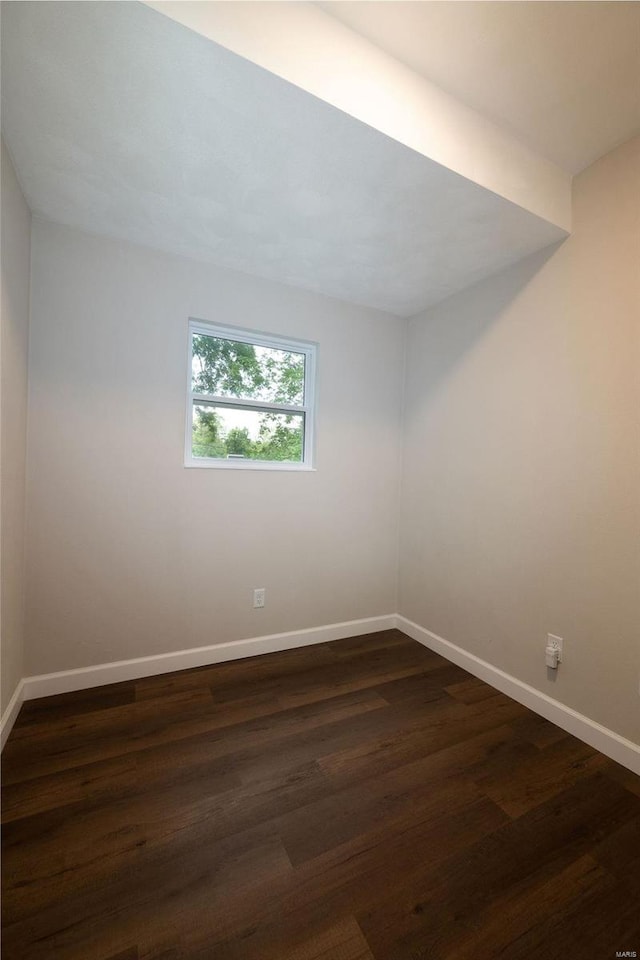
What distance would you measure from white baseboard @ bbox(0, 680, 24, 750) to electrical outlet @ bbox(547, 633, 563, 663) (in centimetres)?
259

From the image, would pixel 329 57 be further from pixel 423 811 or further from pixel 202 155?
pixel 423 811

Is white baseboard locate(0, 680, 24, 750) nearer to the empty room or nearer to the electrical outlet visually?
the empty room

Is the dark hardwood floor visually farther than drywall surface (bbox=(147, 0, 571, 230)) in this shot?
No

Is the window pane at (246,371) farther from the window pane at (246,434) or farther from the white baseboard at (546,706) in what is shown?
the white baseboard at (546,706)

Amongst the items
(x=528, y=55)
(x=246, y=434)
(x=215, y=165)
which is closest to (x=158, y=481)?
(x=246, y=434)

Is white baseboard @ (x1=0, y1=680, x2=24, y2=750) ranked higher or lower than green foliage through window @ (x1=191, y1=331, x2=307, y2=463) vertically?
lower

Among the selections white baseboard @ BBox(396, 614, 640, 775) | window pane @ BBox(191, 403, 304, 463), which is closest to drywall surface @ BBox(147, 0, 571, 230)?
window pane @ BBox(191, 403, 304, 463)

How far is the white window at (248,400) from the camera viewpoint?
7.75 feet

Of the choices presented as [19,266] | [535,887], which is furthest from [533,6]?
[535,887]

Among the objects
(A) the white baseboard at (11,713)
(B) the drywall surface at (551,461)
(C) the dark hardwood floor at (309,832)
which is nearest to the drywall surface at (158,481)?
(A) the white baseboard at (11,713)

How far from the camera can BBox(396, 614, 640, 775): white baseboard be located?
1.59m

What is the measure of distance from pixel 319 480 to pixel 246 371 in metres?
0.92

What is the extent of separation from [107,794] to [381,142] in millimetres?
2662

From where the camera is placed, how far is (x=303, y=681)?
7.14 feet
